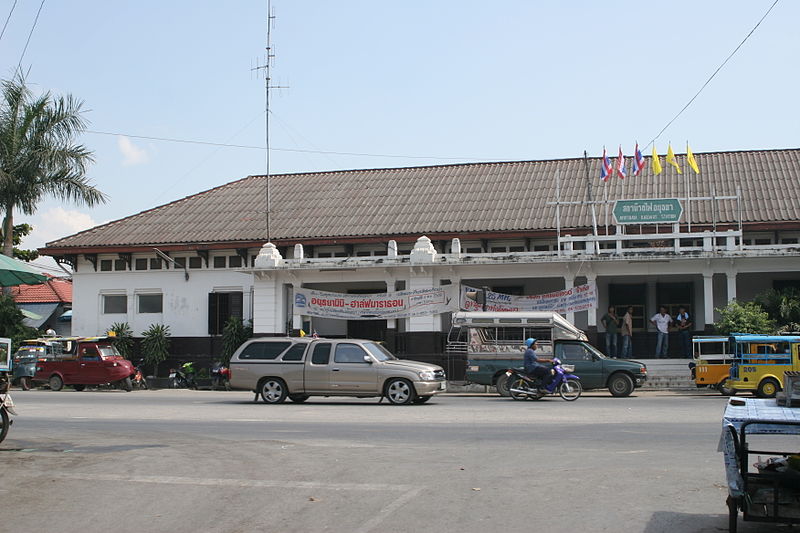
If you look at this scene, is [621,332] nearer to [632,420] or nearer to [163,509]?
[632,420]

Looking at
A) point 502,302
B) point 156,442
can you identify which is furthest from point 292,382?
point 502,302

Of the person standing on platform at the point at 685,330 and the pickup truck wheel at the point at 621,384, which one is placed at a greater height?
the person standing on platform at the point at 685,330

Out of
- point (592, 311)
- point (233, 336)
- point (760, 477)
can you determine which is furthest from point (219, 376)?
point (760, 477)

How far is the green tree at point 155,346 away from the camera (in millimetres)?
35562

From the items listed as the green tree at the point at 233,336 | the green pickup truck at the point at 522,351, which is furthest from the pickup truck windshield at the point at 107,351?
the green pickup truck at the point at 522,351

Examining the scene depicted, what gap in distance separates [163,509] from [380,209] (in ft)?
94.1

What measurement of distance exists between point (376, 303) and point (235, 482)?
72.9ft

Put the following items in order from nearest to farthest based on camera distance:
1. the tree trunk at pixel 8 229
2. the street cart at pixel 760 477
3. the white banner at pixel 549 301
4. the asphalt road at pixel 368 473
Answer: the street cart at pixel 760 477 < the asphalt road at pixel 368 473 < the white banner at pixel 549 301 < the tree trunk at pixel 8 229

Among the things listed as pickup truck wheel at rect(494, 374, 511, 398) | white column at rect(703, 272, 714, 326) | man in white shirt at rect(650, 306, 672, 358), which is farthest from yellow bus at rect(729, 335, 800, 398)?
man in white shirt at rect(650, 306, 672, 358)

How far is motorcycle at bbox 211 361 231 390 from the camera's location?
31422 mm

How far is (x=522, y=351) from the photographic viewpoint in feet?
82.4

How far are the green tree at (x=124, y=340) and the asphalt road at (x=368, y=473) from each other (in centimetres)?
1792

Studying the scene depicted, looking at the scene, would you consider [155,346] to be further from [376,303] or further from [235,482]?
[235,482]

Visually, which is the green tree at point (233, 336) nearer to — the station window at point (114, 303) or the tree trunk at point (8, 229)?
the station window at point (114, 303)
